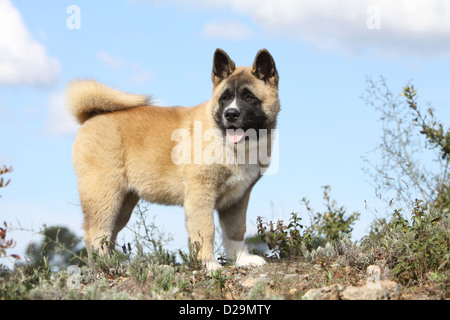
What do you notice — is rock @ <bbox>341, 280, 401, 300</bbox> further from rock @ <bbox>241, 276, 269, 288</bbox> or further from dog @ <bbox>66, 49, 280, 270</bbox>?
dog @ <bbox>66, 49, 280, 270</bbox>

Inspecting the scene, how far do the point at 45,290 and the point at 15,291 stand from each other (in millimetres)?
229

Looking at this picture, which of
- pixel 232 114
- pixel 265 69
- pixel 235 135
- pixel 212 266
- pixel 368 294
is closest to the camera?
pixel 368 294

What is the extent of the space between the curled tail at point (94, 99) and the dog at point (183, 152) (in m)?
0.01

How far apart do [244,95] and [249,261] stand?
1.97 meters

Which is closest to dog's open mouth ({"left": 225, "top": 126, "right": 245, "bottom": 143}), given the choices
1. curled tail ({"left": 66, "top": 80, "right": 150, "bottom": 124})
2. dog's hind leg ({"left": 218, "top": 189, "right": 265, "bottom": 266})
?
dog's hind leg ({"left": 218, "top": 189, "right": 265, "bottom": 266})

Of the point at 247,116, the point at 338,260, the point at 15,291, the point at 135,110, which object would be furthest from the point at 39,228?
the point at 338,260

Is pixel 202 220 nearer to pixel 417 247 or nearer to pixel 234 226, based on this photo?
pixel 234 226

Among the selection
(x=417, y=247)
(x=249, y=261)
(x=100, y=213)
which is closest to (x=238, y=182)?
(x=249, y=261)

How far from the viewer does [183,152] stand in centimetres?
628

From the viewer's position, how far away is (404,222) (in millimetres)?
5859

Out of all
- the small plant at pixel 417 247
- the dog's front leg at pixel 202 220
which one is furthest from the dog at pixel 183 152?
the small plant at pixel 417 247

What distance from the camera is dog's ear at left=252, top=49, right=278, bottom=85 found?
237 inches

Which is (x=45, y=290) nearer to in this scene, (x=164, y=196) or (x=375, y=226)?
(x=164, y=196)

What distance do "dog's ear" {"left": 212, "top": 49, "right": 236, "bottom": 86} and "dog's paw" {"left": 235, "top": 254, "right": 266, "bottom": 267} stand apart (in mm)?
2139
